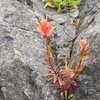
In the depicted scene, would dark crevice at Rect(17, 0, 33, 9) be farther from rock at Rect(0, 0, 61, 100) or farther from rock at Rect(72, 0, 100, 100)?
rock at Rect(72, 0, 100, 100)

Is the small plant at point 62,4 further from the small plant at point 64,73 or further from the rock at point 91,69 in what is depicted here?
the small plant at point 64,73

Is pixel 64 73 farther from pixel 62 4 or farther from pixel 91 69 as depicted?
pixel 62 4

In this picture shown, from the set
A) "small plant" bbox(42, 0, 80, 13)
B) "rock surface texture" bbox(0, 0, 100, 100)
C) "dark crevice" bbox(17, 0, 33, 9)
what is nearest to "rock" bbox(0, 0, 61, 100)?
"rock surface texture" bbox(0, 0, 100, 100)

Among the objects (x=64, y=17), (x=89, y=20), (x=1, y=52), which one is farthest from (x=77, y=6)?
(x=1, y=52)

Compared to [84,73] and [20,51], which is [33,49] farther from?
[84,73]

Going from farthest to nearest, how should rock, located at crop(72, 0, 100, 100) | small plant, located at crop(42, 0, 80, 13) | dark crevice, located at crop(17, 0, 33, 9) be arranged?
small plant, located at crop(42, 0, 80, 13) < dark crevice, located at crop(17, 0, 33, 9) < rock, located at crop(72, 0, 100, 100)

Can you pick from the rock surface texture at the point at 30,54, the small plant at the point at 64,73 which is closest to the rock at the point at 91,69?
the rock surface texture at the point at 30,54

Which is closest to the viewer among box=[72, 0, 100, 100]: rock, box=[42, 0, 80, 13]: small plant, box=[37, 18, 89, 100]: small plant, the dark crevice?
box=[37, 18, 89, 100]: small plant

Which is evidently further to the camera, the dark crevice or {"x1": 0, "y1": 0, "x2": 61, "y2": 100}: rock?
the dark crevice
